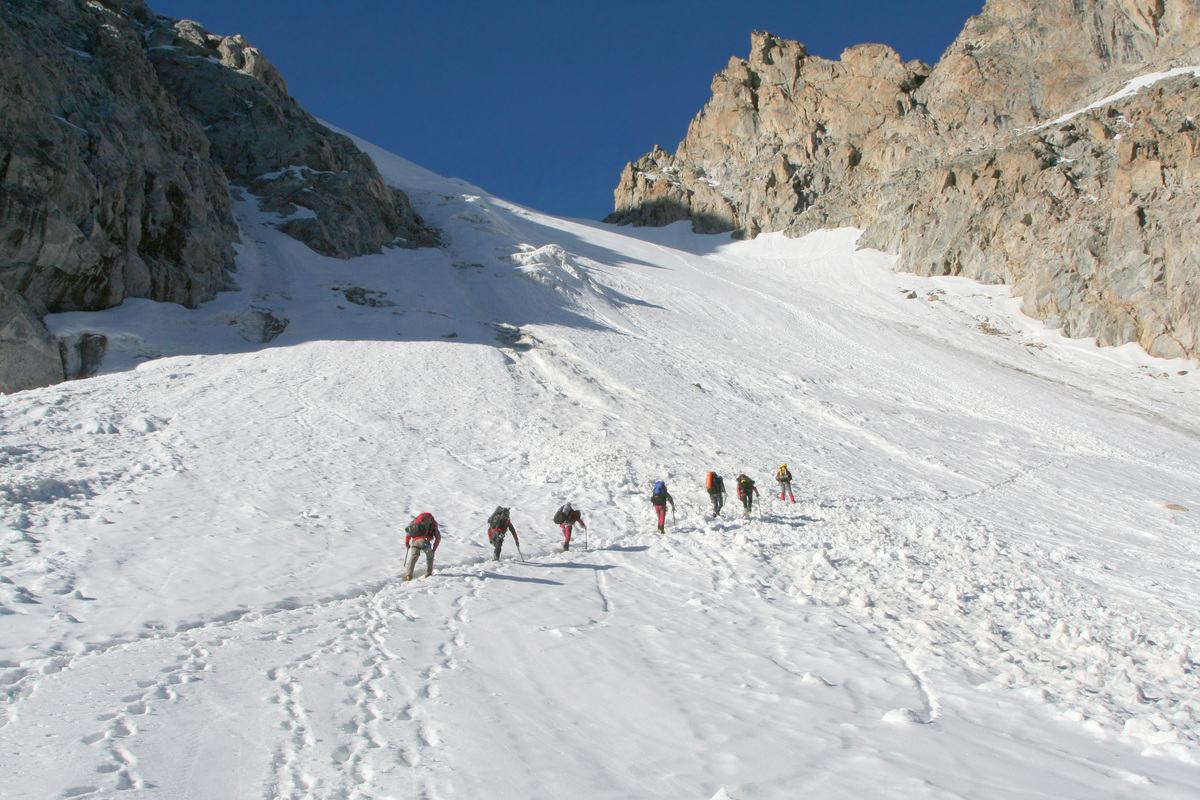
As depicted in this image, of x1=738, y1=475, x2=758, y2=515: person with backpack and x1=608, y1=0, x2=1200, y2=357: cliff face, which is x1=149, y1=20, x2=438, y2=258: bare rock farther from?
x1=608, y1=0, x2=1200, y2=357: cliff face

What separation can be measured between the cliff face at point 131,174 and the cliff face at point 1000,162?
48032 millimetres

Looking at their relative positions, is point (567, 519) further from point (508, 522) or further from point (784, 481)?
point (784, 481)

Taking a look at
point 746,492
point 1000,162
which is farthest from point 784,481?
point 1000,162

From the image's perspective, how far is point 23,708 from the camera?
197 inches

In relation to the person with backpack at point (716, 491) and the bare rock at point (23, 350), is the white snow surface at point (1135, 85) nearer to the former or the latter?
the person with backpack at point (716, 491)

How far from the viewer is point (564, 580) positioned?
31.6ft

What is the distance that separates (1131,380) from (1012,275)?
1844 cm

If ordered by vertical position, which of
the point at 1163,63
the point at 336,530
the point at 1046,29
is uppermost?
the point at 1046,29

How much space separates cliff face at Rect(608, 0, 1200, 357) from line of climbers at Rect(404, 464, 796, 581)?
4173cm

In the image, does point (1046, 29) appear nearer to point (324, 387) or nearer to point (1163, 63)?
point (1163, 63)

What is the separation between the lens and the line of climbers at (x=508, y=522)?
9.50 metres

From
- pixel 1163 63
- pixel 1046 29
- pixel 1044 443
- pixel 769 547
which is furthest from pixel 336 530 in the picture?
pixel 1046 29

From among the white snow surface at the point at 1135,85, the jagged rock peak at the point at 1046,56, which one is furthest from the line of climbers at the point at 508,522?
the jagged rock peak at the point at 1046,56

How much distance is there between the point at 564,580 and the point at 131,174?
1126 inches
